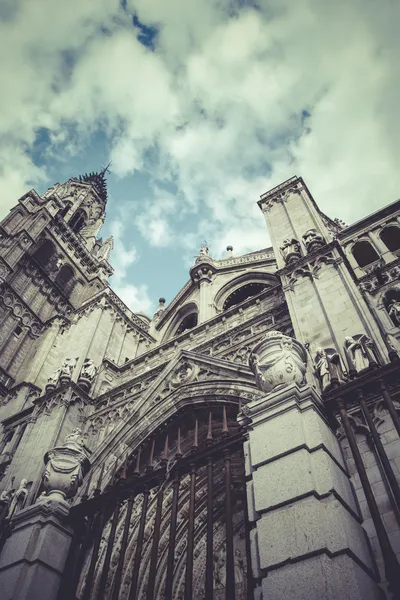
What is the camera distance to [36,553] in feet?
23.9

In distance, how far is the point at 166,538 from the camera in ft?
32.2

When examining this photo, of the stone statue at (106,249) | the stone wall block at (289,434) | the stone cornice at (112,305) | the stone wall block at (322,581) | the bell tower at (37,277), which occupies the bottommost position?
the stone wall block at (322,581)

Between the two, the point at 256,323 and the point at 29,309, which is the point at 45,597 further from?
the point at 29,309

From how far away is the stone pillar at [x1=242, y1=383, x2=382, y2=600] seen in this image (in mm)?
4113

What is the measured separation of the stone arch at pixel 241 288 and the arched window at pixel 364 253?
369 inches

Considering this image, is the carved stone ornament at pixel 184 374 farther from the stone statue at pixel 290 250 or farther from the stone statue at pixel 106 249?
the stone statue at pixel 106 249

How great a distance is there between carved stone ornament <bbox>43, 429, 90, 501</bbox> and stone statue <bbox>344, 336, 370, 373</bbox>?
5.48 metres

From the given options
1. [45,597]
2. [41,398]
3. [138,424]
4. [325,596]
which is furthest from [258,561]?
[41,398]

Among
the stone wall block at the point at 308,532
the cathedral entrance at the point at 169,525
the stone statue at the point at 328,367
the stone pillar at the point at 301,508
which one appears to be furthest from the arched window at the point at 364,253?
the stone wall block at the point at 308,532

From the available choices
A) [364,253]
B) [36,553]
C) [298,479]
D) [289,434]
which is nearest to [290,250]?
[364,253]

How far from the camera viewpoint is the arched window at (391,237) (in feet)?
36.8

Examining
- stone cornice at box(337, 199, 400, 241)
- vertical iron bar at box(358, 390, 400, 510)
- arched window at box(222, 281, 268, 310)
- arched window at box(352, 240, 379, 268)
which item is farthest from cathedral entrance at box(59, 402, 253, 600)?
arched window at box(222, 281, 268, 310)

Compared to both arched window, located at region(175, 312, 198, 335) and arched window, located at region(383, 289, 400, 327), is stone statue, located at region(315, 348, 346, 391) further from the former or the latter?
arched window, located at region(175, 312, 198, 335)

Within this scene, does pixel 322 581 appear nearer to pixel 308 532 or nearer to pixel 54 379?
pixel 308 532
